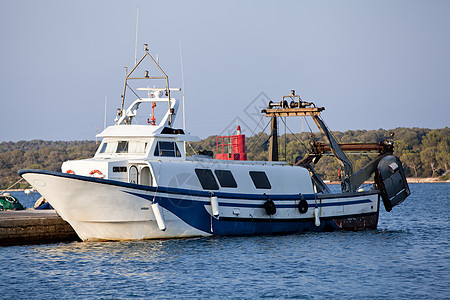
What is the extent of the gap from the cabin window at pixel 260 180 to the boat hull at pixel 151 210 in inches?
24.5

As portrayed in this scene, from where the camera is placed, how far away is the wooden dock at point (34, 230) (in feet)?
83.6

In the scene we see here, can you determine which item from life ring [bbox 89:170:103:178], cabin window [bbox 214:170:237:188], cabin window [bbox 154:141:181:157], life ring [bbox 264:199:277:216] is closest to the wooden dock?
life ring [bbox 89:170:103:178]

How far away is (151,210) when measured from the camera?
80.5 ft

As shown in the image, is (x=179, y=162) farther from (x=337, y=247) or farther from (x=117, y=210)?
(x=337, y=247)

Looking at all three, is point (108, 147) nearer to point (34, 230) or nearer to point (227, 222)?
point (34, 230)

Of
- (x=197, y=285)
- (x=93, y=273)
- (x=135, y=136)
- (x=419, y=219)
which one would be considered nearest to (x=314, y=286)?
(x=197, y=285)

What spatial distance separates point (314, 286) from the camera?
1952 cm

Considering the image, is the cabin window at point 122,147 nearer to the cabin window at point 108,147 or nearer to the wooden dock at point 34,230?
the cabin window at point 108,147

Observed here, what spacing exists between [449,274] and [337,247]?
5926 mm

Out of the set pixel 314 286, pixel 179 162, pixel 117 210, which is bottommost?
pixel 314 286

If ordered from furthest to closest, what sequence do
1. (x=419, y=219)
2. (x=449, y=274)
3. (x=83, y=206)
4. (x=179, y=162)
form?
(x=419, y=219) → (x=179, y=162) → (x=83, y=206) → (x=449, y=274)

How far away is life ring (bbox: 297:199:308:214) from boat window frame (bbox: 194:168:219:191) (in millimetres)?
4570

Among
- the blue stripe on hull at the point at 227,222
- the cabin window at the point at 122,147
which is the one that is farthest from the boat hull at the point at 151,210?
the cabin window at the point at 122,147

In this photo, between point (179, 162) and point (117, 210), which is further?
point (179, 162)
